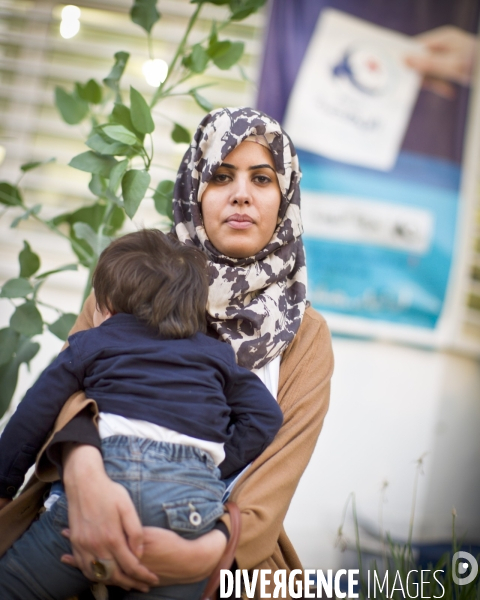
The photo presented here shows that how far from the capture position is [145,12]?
1996 millimetres

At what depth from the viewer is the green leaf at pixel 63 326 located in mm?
1887

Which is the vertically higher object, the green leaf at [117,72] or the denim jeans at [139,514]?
the green leaf at [117,72]

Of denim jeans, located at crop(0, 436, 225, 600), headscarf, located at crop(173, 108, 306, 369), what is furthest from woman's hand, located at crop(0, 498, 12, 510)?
headscarf, located at crop(173, 108, 306, 369)

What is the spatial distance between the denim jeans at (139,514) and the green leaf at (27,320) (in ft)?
2.41

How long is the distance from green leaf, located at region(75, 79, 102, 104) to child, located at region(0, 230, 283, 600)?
94 centimetres

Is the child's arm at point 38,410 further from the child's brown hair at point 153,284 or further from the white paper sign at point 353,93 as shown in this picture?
the white paper sign at point 353,93

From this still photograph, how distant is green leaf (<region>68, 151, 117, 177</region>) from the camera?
175 cm

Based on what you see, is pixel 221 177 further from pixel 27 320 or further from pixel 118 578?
pixel 118 578

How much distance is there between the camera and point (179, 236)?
5.46 ft

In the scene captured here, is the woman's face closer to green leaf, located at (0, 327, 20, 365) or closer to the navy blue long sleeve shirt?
the navy blue long sleeve shirt

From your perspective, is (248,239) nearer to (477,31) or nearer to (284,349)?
(284,349)

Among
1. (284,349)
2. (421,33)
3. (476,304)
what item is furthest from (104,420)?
(421,33)

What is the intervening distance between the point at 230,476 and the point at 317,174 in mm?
2031

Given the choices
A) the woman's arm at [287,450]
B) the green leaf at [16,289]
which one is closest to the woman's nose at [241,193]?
the woman's arm at [287,450]
